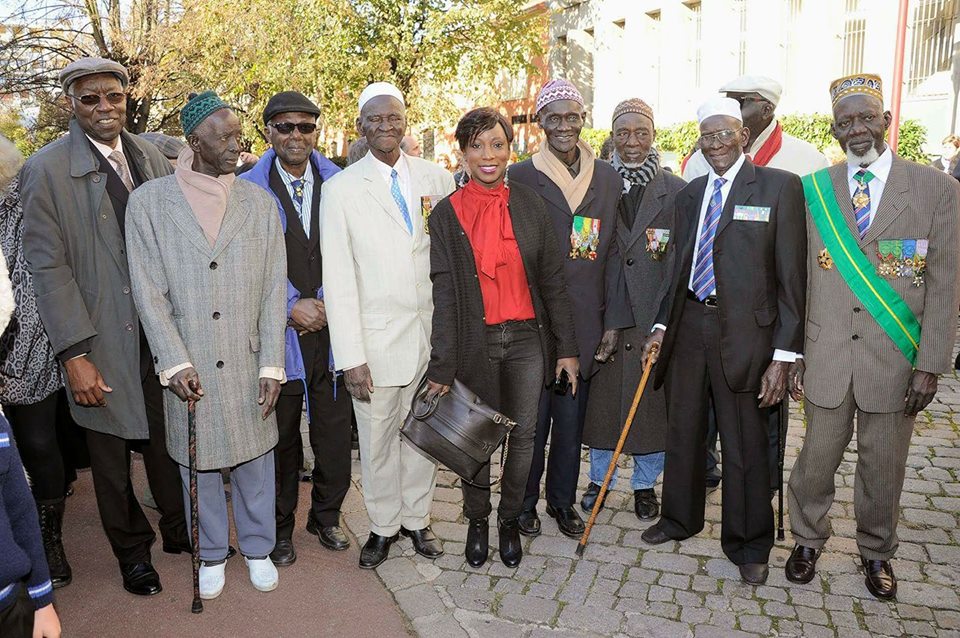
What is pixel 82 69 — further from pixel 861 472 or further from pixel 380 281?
pixel 861 472

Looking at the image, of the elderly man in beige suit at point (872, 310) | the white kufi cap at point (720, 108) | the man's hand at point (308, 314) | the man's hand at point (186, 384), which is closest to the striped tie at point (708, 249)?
the white kufi cap at point (720, 108)

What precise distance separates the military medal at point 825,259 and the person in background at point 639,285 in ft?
2.72

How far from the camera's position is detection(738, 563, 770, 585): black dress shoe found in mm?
4277

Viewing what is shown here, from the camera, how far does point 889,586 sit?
4.09 m

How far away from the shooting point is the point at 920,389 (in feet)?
13.0

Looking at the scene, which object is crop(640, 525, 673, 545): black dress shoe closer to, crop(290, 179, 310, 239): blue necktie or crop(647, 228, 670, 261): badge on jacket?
crop(647, 228, 670, 261): badge on jacket

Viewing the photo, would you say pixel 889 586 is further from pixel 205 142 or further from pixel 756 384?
pixel 205 142

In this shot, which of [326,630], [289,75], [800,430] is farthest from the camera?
[289,75]

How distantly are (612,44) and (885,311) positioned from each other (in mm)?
23364

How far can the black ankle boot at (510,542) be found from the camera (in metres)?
4.52

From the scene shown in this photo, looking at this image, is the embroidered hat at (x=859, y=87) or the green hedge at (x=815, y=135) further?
the green hedge at (x=815, y=135)

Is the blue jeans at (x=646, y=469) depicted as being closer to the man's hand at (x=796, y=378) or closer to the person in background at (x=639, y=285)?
the person in background at (x=639, y=285)

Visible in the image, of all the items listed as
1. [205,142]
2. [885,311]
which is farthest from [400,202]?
[885,311]

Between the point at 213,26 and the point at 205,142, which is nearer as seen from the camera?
the point at 205,142
